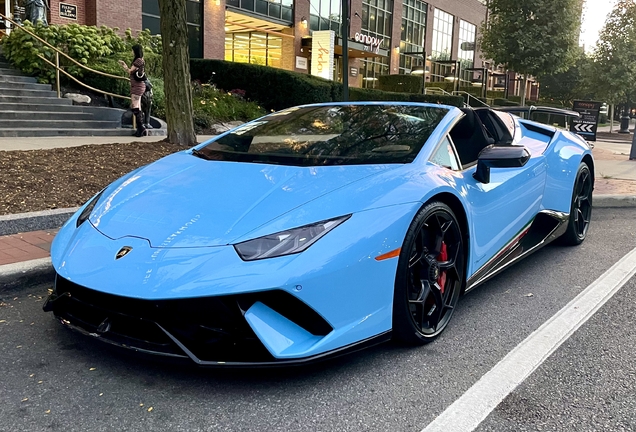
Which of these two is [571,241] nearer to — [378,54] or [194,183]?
[194,183]

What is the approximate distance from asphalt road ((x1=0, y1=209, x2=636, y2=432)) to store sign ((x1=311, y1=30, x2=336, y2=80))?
21.8 m

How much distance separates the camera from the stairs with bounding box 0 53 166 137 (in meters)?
10.6

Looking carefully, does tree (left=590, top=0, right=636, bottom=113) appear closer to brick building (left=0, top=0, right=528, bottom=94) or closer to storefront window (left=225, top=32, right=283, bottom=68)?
brick building (left=0, top=0, right=528, bottom=94)

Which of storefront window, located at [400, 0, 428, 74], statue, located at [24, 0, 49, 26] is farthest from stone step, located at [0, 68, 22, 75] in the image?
storefront window, located at [400, 0, 428, 74]

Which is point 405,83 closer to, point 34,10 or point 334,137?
point 34,10

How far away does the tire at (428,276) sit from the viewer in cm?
272

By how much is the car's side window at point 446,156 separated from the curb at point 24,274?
2.41m

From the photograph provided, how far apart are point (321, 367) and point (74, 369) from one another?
3.72 ft

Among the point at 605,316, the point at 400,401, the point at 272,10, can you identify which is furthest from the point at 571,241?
the point at 272,10

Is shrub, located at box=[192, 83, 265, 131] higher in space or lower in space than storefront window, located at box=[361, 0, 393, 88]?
lower

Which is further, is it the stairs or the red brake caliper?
the stairs

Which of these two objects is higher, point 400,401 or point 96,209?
point 96,209

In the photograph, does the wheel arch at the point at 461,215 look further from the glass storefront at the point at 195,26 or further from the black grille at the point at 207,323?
the glass storefront at the point at 195,26

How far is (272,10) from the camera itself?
81.0 ft
